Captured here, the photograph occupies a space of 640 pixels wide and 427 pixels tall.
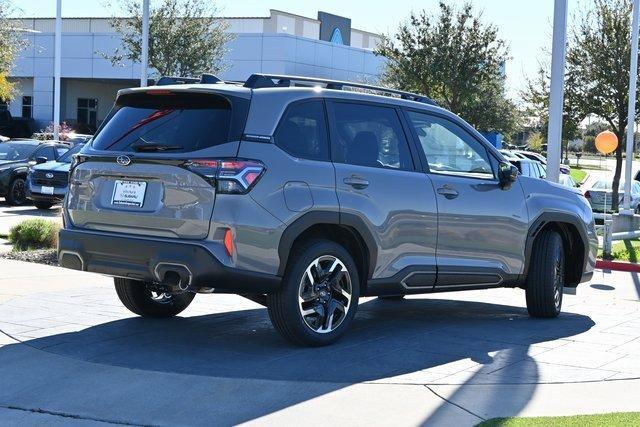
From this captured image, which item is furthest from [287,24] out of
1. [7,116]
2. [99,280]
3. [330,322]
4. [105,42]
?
[330,322]

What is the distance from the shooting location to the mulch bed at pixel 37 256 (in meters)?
12.6

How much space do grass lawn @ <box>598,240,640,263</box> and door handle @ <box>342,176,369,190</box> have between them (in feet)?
31.3

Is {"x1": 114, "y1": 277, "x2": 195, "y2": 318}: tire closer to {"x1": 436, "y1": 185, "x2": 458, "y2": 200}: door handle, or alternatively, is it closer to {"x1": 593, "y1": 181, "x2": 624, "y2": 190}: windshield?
{"x1": 436, "y1": 185, "x2": 458, "y2": 200}: door handle

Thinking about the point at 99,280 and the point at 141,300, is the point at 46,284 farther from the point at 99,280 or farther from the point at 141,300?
the point at 141,300

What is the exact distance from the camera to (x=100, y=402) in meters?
5.75

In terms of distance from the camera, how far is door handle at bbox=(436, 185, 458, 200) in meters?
7.95

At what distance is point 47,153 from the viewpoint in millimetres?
24328

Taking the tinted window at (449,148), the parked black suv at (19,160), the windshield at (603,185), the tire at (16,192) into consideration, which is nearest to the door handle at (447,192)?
the tinted window at (449,148)

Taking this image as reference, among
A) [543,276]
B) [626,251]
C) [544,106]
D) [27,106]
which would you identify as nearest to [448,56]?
[544,106]

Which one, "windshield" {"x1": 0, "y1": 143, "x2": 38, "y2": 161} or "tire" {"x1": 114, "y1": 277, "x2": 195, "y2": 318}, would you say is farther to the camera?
"windshield" {"x1": 0, "y1": 143, "x2": 38, "y2": 161}

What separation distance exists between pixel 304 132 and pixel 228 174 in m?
0.86

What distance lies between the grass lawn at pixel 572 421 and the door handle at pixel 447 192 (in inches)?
109

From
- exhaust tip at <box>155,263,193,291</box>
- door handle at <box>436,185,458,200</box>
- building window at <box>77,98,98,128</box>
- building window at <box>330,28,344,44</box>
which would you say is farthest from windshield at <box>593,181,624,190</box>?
building window at <box>77,98,98,128</box>

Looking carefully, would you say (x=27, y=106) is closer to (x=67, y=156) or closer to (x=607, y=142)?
(x=67, y=156)
